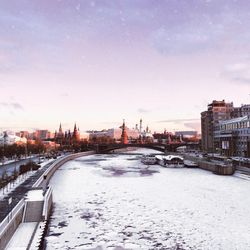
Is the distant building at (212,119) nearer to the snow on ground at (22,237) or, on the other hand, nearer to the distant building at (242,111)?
the distant building at (242,111)

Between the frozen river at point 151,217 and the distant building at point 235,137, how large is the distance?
42.1m

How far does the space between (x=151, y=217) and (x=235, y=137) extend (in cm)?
6872

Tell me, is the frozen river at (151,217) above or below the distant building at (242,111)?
below

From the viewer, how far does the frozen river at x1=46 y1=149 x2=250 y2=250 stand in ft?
72.8

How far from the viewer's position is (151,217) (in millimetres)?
28906

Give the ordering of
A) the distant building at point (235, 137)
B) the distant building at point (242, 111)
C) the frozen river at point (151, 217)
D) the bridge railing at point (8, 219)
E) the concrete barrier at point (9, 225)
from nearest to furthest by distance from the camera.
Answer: the concrete barrier at point (9, 225)
the bridge railing at point (8, 219)
the frozen river at point (151, 217)
the distant building at point (235, 137)
the distant building at point (242, 111)

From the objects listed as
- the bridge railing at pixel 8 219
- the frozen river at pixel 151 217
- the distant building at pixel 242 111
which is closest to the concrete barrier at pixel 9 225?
the bridge railing at pixel 8 219

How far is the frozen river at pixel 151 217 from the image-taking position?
22188 millimetres

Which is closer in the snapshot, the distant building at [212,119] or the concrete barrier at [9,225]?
the concrete barrier at [9,225]

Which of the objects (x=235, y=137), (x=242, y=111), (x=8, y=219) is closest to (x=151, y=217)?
(x=8, y=219)

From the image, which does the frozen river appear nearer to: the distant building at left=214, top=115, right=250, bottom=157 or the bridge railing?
the bridge railing

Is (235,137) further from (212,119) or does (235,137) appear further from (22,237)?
(22,237)

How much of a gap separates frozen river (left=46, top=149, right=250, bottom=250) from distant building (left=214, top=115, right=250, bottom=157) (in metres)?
42.1

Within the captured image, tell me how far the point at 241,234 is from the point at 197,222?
162 inches
